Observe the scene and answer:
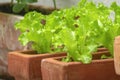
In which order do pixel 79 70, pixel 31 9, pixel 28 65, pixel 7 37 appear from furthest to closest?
pixel 31 9 < pixel 7 37 < pixel 28 65 < pixel 79 70

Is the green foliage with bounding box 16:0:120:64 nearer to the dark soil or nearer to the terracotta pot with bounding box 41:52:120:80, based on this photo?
the terracotta pot with bounding box 41:52:120:80

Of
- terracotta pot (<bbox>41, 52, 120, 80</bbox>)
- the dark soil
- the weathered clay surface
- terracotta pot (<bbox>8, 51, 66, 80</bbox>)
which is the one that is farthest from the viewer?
the dark soil

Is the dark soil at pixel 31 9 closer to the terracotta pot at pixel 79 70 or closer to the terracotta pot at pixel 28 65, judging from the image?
the terracotta pot at pixel 28 65

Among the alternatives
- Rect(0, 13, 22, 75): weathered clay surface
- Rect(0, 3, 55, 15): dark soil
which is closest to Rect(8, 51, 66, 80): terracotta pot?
Rect(0, 13, 22, 75): weathered clay surface

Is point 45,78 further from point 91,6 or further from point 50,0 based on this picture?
point 50,0

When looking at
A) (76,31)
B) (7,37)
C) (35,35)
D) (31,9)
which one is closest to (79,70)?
(76,31)

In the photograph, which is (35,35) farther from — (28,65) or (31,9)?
(31,9)
